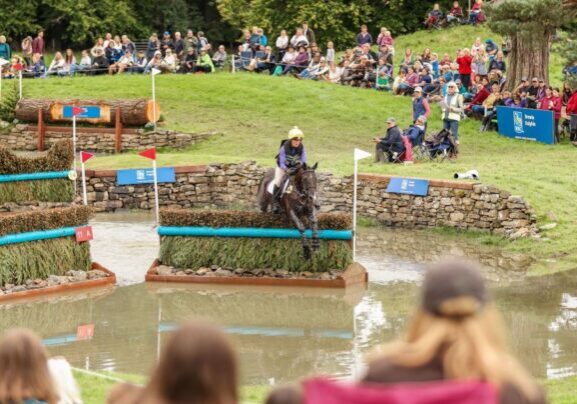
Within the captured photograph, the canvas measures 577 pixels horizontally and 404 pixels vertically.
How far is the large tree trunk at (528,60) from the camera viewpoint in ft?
109

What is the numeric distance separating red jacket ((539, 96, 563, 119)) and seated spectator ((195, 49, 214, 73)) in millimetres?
12321

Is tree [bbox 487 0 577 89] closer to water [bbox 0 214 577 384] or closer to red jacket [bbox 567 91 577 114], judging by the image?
red jacket [bbox 567 91 577 114]

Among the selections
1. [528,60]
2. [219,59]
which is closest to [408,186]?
[528,60]

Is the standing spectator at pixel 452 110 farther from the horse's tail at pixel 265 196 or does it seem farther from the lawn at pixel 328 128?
the horse's tail at pixel 265 196

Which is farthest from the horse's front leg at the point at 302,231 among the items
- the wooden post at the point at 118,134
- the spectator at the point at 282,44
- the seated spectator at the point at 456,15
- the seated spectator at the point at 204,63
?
the seated spectator at the point at 456,15

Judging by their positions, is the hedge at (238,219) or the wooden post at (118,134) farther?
the wooden post at (118,134)

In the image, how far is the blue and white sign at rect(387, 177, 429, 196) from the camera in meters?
24.6

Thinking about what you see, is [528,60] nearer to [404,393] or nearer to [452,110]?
[452,110]

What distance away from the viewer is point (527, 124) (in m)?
30.9

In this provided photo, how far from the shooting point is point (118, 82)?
37.6 metres

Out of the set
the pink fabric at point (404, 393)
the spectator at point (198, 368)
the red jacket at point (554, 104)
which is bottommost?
the red jacket at point (554, 104)

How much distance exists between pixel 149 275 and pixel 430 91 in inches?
642

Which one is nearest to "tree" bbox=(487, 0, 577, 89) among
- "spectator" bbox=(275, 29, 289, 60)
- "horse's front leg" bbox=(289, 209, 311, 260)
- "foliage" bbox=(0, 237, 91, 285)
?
"spectator" bbox=(275, 29, 289, 60)

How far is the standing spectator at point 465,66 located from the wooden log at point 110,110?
26.2ft
